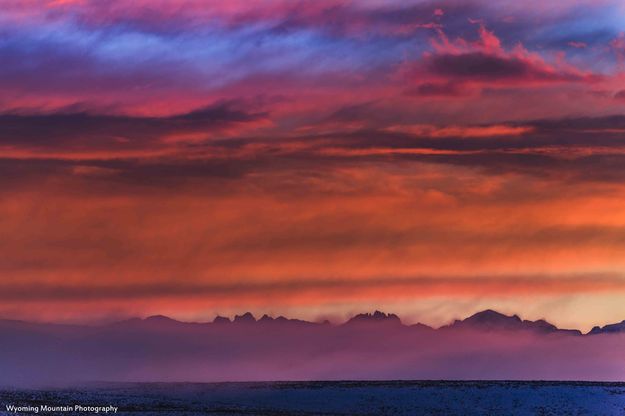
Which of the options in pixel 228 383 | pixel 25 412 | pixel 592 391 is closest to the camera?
pixel 25 412

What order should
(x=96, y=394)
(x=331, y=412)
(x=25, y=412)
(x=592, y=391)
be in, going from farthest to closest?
(x=592, y=391) → (x=96, y=394) → (x=331, y=412) → (x=25, y=412)

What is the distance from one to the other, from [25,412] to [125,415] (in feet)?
20.5

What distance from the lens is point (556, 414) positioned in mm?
84125

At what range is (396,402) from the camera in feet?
295

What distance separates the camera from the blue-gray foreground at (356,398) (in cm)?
7931

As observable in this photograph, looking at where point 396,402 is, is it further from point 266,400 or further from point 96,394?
point 96,394

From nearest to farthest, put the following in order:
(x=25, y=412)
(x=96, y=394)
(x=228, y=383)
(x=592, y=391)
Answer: (x=25, y=412) < (x=96, y=394) < (x=592, y=391) < (x=228, y=383)

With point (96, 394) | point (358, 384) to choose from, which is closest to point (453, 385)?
point (358, 384)

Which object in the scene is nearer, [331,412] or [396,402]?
[331,412]

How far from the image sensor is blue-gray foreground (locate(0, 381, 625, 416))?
7931cm

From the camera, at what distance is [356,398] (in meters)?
91.7

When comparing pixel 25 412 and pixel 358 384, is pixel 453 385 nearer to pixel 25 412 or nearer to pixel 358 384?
pixel 358 384

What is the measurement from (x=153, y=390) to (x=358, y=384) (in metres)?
18.9

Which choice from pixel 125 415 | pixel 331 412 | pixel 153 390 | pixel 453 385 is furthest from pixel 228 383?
pixel 125 415
